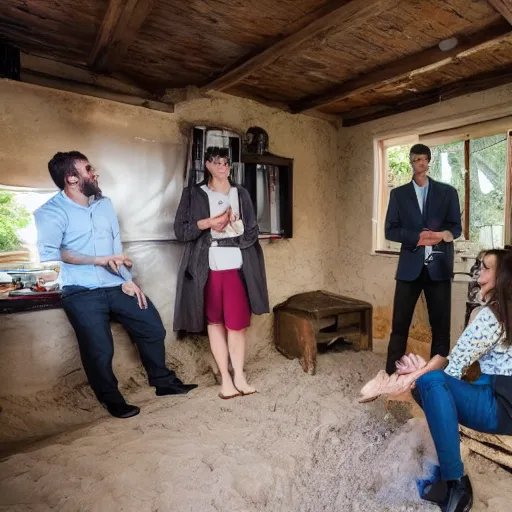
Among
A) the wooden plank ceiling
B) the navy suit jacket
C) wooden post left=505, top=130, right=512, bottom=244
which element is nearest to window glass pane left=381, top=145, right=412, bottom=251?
the navy suit jacket

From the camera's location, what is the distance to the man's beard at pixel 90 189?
2.91 meters

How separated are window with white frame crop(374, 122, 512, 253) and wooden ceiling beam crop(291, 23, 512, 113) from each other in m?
0.74

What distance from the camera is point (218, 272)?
3271 mm

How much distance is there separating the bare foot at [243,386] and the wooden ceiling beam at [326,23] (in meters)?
2.42

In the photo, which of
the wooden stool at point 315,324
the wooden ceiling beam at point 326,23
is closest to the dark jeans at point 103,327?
the wooden stool at point 315,324

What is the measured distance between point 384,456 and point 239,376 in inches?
54.0

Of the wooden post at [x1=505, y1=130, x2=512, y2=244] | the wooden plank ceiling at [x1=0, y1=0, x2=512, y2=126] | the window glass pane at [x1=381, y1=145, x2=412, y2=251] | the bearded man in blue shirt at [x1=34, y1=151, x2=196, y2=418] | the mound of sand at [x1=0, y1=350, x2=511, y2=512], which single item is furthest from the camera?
the window glass pane at [x1=381, y1=145, x2=412, y2=251]

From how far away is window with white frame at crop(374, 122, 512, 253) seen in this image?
10.9ft

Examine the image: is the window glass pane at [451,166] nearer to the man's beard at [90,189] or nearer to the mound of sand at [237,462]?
the mound of sand at [237,462]

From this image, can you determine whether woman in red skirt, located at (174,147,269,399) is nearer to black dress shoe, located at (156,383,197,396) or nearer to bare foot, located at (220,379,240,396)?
bare foot, located at (220,379,240,396)

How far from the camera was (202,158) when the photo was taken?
11.5 feet

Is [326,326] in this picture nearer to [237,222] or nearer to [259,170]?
[237,222]

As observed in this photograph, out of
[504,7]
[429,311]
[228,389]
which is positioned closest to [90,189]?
[228,389]

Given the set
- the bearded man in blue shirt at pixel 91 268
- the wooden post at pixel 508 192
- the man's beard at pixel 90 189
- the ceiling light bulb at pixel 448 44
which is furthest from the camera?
the wooden post at pixel 508 192
